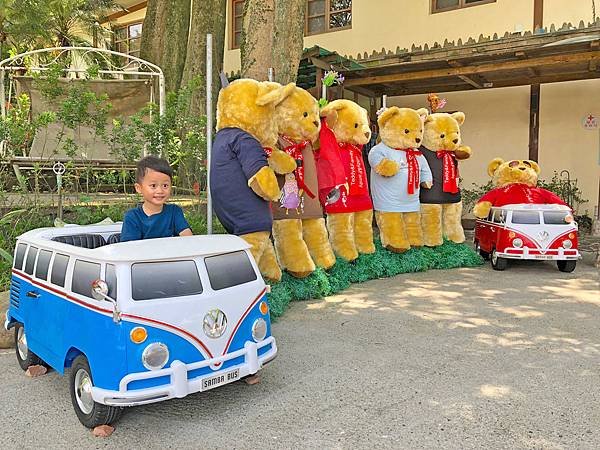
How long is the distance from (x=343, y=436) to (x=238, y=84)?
3.39m

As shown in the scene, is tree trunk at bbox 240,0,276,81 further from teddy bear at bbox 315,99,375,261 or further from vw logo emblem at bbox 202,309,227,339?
vw logo emblem at bbox 202,309,227,339

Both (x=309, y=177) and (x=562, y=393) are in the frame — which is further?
(x=309, y=177)

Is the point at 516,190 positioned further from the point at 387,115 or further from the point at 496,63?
the point at 496,63

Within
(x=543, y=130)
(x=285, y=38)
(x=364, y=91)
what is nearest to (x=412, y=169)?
(x=285, y=38)

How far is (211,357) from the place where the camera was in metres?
3.29

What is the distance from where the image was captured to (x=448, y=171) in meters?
8.20

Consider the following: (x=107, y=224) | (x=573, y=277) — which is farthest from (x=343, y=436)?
(x=573, y=277)

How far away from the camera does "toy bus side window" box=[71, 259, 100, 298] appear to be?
3.21m

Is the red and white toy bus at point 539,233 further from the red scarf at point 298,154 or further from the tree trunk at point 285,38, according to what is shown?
the tree trunk at point 285,38

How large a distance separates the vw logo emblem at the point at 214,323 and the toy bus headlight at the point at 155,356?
267 mm

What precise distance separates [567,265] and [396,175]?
260 cm

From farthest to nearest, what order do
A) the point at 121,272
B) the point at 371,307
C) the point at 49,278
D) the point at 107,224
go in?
the point at 371,307 < the point at 107,224 < the point at 49,278 < the point at 121,272

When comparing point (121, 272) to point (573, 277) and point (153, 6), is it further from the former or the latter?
point (153, 6)

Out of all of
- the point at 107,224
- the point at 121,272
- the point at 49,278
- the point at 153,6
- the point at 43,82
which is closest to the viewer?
the point at 121,272
